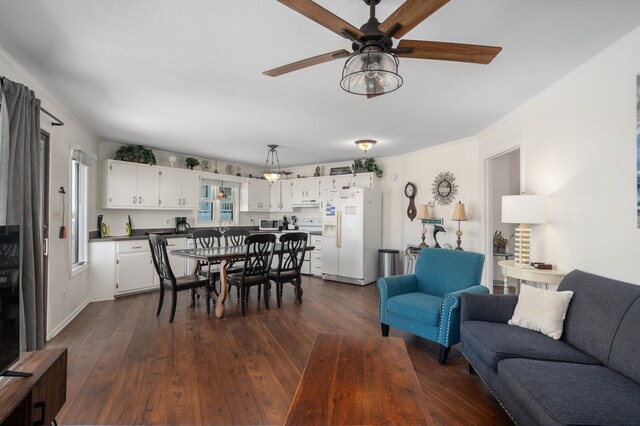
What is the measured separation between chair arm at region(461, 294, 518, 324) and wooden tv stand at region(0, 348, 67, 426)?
2.66 meters

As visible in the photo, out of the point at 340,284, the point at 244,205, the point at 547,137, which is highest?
the point at 547,137

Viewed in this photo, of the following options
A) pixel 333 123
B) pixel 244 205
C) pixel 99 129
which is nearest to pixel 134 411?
pixel 333 123

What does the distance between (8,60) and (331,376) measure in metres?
3.24

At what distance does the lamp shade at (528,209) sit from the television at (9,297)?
373 cm

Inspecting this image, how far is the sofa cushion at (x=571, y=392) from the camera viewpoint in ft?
4.31

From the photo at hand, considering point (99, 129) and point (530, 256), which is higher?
point (99, 129)

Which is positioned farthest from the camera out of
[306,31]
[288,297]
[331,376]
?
[288,297]

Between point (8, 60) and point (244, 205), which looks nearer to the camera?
point (8, 60)

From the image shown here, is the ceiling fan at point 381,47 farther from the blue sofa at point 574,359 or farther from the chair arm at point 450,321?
the chair arm at point 450,321

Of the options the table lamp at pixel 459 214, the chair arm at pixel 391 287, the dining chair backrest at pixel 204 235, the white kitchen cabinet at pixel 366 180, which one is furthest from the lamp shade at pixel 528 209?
the dining chair backrest at pixel 204 235

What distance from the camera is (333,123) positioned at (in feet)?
13.8

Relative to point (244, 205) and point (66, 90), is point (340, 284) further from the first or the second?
point (66, 90)

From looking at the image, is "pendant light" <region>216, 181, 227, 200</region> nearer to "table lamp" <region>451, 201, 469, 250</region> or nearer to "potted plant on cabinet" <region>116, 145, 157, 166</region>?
"potted plant on cabinet" <region>116, 145, 157, 166</region>

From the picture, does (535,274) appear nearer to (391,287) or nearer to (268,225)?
(391,287)
